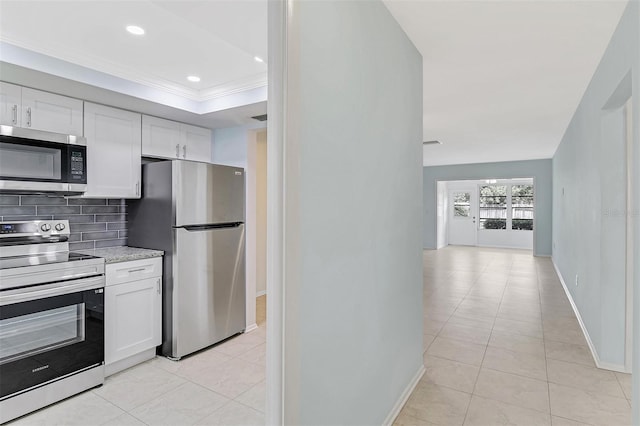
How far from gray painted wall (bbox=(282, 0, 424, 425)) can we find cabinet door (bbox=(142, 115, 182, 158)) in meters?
2.44

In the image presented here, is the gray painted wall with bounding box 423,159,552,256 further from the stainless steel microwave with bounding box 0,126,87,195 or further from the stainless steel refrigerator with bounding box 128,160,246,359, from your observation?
the stainless steel microwave with bounding box 0,126,87,195

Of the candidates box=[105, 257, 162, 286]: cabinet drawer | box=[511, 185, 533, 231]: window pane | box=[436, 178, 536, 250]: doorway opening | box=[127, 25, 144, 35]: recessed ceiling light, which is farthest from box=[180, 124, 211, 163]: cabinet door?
box=[511, 185, 533, 231]: window pane

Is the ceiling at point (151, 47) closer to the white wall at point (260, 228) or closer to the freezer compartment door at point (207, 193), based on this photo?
the freezer compartment door at point (207, 193)

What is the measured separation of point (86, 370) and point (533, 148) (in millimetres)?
7787

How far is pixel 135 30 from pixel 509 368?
3660 millimetres

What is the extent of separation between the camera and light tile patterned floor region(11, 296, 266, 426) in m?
2.22

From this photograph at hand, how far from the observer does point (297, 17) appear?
1298 mm

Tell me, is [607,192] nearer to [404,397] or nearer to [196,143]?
[404,397]

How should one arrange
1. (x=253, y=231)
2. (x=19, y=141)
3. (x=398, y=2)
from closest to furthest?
(x=398, y=2) < (x=19, y=141) < (x=253, y=231)

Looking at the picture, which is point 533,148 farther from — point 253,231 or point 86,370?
point 86,370

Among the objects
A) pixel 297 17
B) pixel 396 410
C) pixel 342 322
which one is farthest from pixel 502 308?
pixel 297 17

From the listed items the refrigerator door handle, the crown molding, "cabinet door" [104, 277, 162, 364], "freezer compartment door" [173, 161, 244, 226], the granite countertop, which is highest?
the crown molding

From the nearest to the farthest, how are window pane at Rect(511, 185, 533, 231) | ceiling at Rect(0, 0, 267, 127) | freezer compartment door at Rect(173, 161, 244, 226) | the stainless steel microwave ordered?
ceiling at Rect(0, 0, 267, 127) < the stainless steel microwave < freezer compartment door at Rect(173, 161, 244, 226) < window pane at Rect(511, 185, 533, 231)

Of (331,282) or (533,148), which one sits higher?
(533,148)
